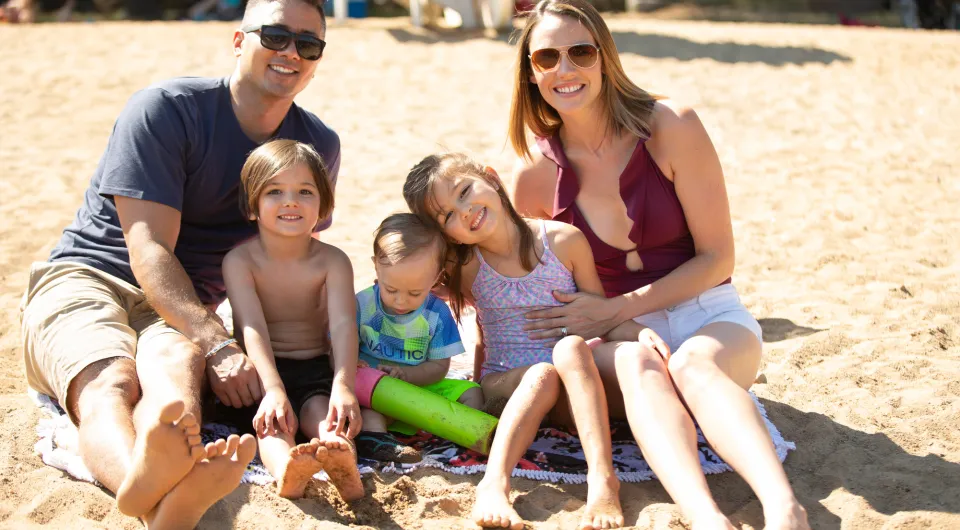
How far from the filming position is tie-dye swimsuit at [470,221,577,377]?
3.58 m

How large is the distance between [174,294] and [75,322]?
0.34 m

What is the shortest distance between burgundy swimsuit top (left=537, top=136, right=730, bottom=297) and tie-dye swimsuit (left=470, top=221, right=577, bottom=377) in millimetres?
181

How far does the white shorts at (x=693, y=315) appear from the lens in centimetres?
354

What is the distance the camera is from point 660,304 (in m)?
3.55

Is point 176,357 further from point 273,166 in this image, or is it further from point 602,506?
point 602,506

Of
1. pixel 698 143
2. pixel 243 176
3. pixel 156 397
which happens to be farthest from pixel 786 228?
pixel 156 397

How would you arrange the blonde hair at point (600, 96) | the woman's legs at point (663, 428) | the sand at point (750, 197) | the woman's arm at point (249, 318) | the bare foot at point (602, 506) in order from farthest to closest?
the blonde hair at point (600, 96) < the woman's arm at point (249, 318) < the sand at point (750, 197) < the bare foot at point (602, 506) < the woman's legs at point (663, 428)

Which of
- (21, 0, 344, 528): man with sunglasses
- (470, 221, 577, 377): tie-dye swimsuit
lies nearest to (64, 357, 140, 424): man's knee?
(21, 0, 344, 528): man with sunglasses

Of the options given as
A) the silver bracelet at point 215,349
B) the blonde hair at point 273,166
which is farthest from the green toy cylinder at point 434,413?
the blonde hair at point 273,166

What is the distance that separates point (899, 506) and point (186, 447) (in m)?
2.11

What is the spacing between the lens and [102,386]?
3189 mm

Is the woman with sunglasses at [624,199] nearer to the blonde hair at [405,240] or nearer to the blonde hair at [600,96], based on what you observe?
the blonde hair at [600,96]

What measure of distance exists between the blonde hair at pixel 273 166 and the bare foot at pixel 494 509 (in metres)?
1.28

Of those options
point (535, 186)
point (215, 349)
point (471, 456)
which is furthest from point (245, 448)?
point (535, 186)
